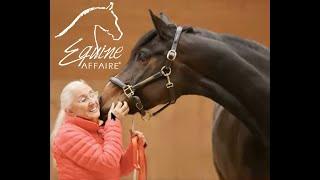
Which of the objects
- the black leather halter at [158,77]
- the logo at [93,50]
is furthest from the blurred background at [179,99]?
the black leather halter at [158,77]

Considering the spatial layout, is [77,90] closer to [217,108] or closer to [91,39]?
[91,39]

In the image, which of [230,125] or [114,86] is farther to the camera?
[230,125]

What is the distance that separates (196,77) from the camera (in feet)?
6.07

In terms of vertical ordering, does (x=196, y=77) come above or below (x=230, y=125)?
above

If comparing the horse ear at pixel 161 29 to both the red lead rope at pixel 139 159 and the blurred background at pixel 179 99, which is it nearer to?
the blurred background at pixel 179 99

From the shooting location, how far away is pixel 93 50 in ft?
6.58

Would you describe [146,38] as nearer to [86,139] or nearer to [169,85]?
[169,85]

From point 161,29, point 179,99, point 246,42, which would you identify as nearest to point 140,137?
point 179,99

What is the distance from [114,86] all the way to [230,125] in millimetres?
524

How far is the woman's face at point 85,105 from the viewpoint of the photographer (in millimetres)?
1896

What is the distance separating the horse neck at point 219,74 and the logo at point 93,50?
12.4 inches

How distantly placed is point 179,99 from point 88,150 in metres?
0.42

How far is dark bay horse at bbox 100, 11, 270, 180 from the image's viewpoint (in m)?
1.84

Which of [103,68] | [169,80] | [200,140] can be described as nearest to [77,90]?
[103,68]
